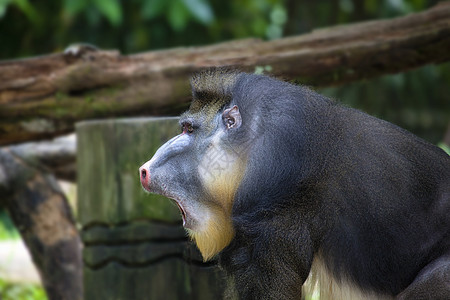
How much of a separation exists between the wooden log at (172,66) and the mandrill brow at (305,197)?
1439 mm

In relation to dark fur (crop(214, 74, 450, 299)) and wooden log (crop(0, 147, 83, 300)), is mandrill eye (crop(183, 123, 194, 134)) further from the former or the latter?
wooden log (crop(0, 147, 83, 300))

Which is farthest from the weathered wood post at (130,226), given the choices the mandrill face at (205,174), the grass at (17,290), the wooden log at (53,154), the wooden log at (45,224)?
the grass at (17,290)

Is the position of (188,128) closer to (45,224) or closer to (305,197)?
(305,197)

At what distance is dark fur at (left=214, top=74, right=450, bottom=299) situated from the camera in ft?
A: 9.43

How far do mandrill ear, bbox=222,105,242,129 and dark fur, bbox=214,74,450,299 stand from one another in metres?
0.03

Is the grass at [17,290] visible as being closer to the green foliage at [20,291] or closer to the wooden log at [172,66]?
the green foliage at [20,291]

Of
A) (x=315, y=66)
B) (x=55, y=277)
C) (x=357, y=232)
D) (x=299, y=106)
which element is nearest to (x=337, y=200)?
(x=357, y=232)

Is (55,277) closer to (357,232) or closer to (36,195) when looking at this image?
(36,195)

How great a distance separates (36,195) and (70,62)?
4.31 feet

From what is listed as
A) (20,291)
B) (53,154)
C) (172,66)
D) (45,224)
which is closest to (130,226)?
(172,66)

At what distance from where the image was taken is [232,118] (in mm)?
3018

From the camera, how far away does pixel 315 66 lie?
452cm

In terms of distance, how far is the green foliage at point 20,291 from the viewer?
709 cm

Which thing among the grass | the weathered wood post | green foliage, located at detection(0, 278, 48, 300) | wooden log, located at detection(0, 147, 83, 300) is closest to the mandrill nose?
the weathered wood post
